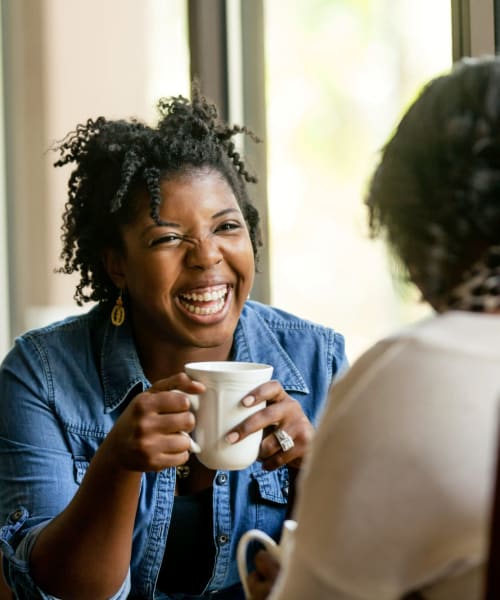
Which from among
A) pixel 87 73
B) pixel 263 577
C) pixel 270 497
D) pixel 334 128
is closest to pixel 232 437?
pixel 263 577

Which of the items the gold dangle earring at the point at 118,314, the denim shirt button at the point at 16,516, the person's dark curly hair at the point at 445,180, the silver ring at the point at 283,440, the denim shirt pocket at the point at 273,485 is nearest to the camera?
the person's dark curly hair at the point at 445,180

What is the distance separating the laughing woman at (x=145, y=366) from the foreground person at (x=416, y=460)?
0.51 meters

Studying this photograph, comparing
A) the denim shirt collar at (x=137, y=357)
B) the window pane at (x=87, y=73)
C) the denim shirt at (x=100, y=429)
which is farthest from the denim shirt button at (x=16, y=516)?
the window pane at (x=87, y=73)

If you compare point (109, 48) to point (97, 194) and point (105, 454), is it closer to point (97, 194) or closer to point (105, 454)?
point (97, 194)

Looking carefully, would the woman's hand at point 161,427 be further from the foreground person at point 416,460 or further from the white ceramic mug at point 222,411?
the foreground person at point 416,460

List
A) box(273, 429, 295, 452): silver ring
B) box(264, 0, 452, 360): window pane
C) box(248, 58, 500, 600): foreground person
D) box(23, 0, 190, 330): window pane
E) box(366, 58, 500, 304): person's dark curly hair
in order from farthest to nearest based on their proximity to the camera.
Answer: box(23, 0, 190, 330): window pane → box(264, 0, 452, 360): window pane → box(273, 429, 295, 452): silver ring → box(366, 58, 500, 304): person's dark curly hair → box(248, 58, 500, 600): foreground person

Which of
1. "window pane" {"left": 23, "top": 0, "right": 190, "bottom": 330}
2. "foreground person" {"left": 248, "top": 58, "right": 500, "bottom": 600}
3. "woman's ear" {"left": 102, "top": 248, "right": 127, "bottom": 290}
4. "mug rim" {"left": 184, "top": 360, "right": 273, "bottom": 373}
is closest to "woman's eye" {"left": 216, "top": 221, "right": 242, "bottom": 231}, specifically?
"woman's ear" {"left": 102, "top": 248, "right": 127, "bottom": 290}

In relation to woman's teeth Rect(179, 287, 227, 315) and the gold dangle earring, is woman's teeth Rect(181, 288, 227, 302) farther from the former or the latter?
the gold dangle earring

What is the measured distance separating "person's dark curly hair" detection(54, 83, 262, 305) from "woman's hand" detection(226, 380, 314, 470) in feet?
1.47

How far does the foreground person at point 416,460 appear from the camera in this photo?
2.15 ft

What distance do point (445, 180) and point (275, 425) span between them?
1.78ft

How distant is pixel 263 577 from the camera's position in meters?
0.88

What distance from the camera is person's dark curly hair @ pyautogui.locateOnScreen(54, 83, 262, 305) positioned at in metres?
1.54

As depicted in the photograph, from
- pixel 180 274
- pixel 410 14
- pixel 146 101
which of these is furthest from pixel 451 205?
pixel 146 101
